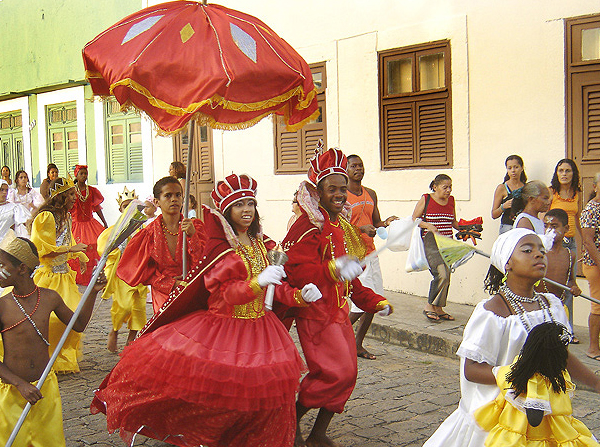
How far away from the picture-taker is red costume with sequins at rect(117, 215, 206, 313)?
6.16 metres

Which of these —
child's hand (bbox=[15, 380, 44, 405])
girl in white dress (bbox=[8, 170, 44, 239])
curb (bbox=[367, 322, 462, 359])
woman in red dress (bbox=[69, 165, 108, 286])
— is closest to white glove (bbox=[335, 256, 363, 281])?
child's hand (bbox=[15, 380, 44, 405])

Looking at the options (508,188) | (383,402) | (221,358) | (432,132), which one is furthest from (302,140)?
(221,358)

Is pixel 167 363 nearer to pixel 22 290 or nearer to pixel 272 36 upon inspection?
pixel 22 290

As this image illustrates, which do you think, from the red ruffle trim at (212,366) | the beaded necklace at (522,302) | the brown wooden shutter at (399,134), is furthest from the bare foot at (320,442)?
the brown wooden shutter at (399,134)

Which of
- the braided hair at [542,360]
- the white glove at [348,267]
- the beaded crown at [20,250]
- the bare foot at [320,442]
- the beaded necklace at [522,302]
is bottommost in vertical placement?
the bare foot at [320,442]

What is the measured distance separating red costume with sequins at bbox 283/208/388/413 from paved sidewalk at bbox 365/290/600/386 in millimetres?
2772

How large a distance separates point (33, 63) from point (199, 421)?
16.5 meters

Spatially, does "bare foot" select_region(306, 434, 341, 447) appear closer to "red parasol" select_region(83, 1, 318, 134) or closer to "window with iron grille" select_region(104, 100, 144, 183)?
"red parasol" select_region(83, 1, 318, 134)

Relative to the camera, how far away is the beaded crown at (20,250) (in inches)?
169

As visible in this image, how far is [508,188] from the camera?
8.45 meters

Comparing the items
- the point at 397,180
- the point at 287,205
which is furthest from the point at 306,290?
the point at 287,205

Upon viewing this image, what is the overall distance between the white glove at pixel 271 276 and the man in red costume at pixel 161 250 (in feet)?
6.21

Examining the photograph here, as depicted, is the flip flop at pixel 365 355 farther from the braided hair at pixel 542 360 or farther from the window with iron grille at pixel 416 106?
the braided hair at pixel 542 360

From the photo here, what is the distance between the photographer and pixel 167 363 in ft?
14.3
